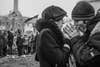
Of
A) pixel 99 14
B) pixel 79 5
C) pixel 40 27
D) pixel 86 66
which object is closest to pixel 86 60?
pixel 86 66

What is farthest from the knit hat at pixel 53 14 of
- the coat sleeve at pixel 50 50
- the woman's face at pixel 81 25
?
the woman's face at pixel 81 25

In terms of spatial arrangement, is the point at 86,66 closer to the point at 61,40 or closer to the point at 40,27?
the point at 61,40

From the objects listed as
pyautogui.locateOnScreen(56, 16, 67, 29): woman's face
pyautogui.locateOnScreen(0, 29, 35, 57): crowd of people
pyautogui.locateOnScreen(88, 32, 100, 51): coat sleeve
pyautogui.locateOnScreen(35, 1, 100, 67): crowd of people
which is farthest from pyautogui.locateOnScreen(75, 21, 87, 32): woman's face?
pyautogui.locateOnScreen(0, 29, 35, 57): crowd of people

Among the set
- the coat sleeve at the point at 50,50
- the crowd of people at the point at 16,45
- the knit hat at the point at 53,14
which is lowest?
the crowd of people at the point at 16,45

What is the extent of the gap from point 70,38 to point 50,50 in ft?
0.97

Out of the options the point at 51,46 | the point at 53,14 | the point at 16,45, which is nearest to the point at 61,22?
the point at 53,14

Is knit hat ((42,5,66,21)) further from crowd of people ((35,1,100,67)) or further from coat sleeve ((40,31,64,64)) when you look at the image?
coat sleeve ((40,31,64,64))

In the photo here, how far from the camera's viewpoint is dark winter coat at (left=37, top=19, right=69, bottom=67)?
2998mm

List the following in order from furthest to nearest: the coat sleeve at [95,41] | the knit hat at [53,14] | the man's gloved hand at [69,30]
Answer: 1. the knit hat at [53,14]
2. the man's gloved hand at [69,30]
3. the coat sleeve at [95,41]

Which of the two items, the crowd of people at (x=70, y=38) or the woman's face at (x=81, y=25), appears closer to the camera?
the crowd of people at (x=70, y=38)

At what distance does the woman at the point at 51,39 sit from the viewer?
3.01 m

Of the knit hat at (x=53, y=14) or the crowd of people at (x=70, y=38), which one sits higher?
the knit hat at (x=53, y=14)

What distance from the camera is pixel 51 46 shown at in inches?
119

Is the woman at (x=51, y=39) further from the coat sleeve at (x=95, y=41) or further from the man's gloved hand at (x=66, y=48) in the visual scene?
the coat sleeve at (x=95, y=41)
